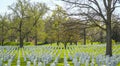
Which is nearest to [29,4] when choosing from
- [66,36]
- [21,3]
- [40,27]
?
[21,3]

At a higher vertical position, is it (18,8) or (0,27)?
(18,8)

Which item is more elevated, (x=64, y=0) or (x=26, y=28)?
(x=64, y=0)

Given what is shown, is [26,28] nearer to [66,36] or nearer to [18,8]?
[18,8]

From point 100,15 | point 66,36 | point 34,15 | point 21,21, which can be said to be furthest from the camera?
point 34,15

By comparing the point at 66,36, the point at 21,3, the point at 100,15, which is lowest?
the point at 66,36

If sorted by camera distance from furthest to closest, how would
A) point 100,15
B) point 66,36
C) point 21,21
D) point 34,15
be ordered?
point 34,15 → point 21,21 → point 66,36 → point 100,15

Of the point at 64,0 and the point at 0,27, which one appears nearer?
the point at 64,0

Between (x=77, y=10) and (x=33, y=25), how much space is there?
94.3 feet

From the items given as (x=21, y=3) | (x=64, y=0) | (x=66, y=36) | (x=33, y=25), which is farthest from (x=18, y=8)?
(x=64, y=0)

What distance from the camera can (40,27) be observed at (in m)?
→ 53.7

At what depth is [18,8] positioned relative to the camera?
49.2 meters

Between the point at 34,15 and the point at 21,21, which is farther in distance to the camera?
the point at 34,15

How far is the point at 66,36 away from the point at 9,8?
45.5ft

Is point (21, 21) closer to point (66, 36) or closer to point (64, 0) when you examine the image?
point (66, 36)
